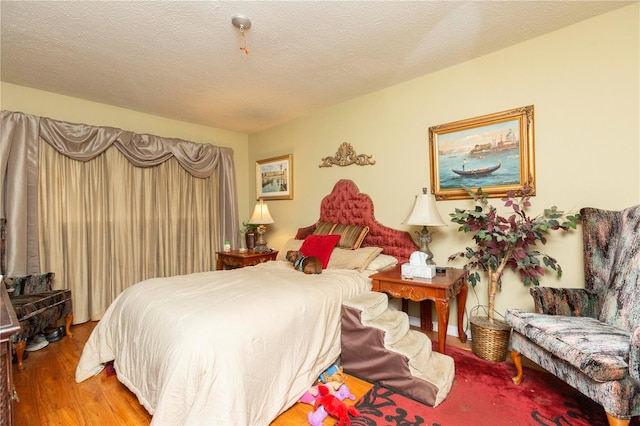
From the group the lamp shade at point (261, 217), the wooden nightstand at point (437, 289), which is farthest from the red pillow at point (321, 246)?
the lamp shade at point (261, 217)

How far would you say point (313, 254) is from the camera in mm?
2996

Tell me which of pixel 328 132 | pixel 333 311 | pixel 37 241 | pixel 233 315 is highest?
pixel 328 132

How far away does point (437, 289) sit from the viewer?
217cm

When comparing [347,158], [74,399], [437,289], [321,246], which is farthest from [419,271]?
[74,399]

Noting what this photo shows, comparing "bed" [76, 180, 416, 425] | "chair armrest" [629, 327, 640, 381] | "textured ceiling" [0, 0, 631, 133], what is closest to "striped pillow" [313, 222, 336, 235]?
"bed" [76, 180, 416, 425]

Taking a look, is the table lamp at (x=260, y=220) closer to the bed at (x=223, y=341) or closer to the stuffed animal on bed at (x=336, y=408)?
the bed at (x=223, y=341)

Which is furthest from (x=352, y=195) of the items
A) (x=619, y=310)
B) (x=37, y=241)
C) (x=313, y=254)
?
(x=37, y=241)

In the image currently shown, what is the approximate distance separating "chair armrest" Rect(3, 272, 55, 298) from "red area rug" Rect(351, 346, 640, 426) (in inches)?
121

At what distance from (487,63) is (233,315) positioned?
2.84m

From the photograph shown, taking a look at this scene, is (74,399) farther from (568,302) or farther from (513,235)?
(568,302)

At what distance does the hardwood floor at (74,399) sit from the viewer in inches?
66.4

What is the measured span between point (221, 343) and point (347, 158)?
100 inches

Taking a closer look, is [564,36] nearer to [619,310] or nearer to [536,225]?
[536,225]

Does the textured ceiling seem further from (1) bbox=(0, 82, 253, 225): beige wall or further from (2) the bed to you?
(2) the bed
